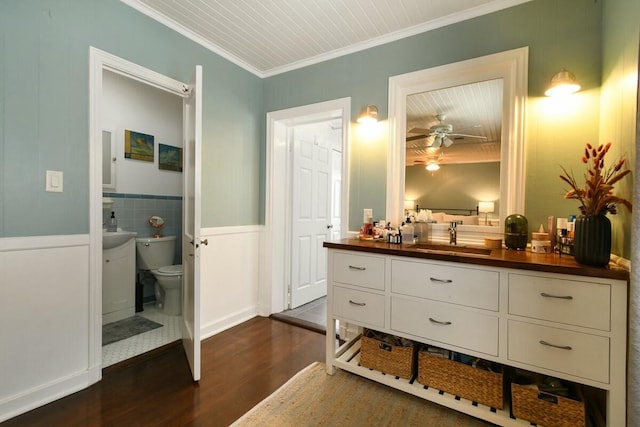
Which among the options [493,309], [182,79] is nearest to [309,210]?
[182,79]

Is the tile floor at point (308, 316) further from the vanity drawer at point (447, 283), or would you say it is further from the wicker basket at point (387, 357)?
the vanity drawer at point (447, 283)

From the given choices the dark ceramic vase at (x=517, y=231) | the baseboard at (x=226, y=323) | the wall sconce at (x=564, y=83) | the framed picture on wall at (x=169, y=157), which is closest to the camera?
the wall sconce at (x=564, y=83)

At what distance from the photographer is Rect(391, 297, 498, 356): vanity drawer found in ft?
4.91

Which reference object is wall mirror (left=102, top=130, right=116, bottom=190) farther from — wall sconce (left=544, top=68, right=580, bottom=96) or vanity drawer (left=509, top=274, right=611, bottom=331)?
wall sconce (left=544, top=68, right=580, bottom=96)

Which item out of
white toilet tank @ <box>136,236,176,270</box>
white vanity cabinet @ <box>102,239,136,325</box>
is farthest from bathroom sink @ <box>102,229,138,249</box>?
white toilet tank @ <box>136,236,176,270</box>

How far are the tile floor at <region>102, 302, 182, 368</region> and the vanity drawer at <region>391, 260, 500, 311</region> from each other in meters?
1.99

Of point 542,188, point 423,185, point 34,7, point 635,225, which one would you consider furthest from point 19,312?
point 542,188

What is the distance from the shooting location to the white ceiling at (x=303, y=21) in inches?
78.3

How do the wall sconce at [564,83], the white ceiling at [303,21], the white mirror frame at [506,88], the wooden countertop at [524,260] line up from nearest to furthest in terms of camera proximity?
the wooden countertop at [524,260] → the wall sconce at [564,83] → the white mirror frame at [506,88] → the white ceiling at [303,21]

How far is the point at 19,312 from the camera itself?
1.57 metres

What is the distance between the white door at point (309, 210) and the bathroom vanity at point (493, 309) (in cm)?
127

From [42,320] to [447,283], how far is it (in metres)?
2.29

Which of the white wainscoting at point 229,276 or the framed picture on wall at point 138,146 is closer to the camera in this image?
the white wainscoting at point 229,276

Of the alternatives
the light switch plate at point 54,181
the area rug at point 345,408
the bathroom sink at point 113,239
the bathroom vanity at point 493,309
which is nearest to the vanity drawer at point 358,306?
the bathroom vanity at point 493,309
